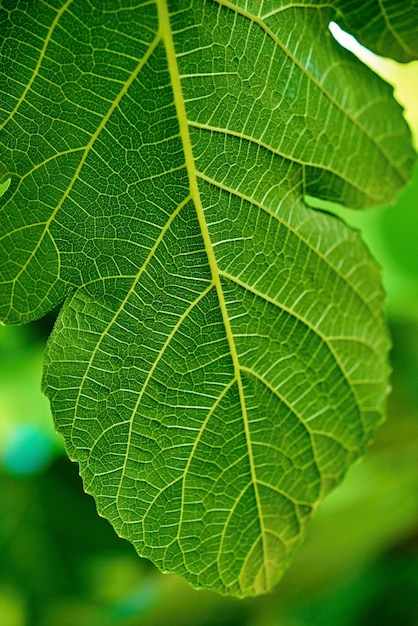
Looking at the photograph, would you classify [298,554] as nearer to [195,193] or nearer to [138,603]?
[138,603]

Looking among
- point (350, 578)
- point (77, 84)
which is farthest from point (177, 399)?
point (350, 578)

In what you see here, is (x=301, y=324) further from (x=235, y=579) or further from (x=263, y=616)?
(x=263, y=616)

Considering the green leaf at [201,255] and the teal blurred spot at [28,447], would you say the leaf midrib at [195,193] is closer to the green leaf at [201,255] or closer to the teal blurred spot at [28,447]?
the green leaf at [201,255]

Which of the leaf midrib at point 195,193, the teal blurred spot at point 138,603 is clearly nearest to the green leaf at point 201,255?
the leaf midrib at point 195,193

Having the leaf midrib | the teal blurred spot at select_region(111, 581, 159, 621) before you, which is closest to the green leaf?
the leaf midrib

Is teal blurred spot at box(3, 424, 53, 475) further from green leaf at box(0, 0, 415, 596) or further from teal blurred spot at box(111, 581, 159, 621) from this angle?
green leaf at box(0, 0, 415, 596)

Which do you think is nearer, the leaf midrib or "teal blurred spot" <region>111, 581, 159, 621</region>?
the leaf midrib
